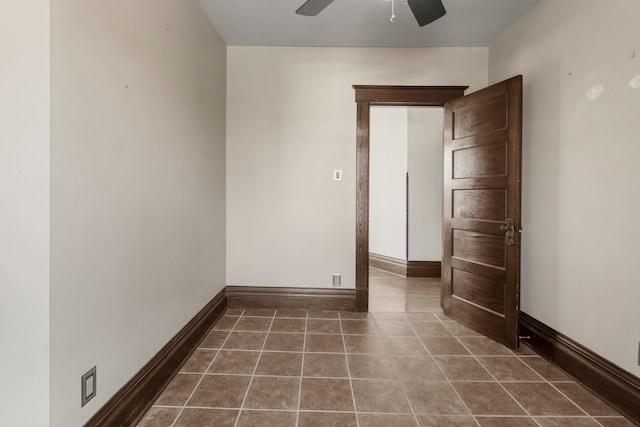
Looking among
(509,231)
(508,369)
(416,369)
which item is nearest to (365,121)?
(509,231)

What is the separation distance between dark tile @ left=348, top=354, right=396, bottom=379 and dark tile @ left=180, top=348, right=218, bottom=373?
1.02 meters

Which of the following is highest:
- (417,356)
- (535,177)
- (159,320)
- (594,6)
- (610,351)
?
(594,6)

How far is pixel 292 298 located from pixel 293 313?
0.17m

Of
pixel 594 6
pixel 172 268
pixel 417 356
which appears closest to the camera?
pixel 594 6

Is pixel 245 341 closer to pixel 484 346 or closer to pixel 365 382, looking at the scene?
pixel 365 382

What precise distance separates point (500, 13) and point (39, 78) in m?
3.26

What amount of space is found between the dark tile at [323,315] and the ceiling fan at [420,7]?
8.53 ft

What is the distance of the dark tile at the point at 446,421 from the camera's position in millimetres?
1648

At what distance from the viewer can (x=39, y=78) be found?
1147 mm

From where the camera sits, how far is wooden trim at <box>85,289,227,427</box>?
4.94 feet

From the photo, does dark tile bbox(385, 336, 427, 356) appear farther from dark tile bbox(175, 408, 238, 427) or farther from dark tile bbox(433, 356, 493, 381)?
dark tile bbox(175, 408, 238, 427)

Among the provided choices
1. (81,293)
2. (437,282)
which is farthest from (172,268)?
(437,282)

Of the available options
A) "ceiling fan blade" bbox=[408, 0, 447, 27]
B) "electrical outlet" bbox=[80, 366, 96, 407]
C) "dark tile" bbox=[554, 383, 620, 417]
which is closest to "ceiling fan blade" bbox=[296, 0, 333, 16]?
"ceiling fan blade" bbox=[408, 0, 447, 27]

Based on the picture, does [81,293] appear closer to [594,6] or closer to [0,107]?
[0,107]
